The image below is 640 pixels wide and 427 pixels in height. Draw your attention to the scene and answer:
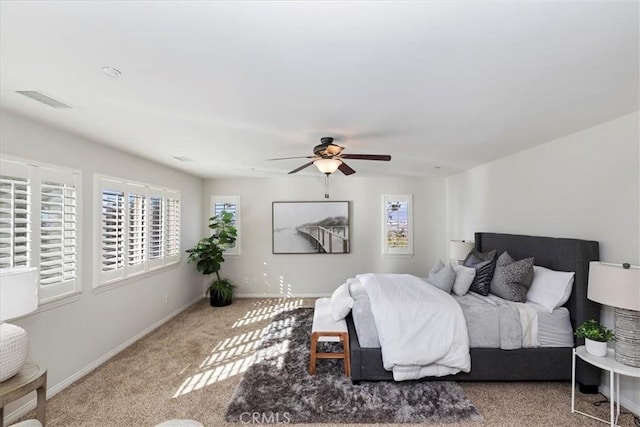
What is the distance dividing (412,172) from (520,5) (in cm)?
439

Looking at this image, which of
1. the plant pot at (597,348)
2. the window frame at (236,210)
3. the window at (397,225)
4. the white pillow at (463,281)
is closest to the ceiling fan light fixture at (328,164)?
the white pillow at (463,281)

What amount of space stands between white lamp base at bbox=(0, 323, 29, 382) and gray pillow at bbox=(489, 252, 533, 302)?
4126 millimetres

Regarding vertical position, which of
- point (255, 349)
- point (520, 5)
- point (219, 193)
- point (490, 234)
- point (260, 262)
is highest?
point (520, 5)

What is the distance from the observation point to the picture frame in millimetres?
6211

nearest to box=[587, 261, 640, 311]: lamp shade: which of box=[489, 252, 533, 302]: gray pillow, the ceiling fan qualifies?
box=[489, 252, 533, 302]: gray pillow

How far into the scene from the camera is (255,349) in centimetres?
373

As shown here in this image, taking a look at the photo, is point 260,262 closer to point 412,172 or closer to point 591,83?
point 412,172

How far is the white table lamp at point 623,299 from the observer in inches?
83.4

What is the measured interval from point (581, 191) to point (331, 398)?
3.18 metres

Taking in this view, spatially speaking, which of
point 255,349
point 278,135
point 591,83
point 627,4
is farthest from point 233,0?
point 255,349

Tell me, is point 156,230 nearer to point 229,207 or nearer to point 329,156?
point 229,207

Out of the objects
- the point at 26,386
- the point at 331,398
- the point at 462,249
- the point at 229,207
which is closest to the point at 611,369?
the point at 331,398

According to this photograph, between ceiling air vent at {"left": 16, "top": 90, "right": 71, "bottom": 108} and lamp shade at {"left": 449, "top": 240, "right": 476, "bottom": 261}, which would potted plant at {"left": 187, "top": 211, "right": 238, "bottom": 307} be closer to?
ceiling air vent at {"left": 16, "top": 90, "right": 71, "bottom": 108}

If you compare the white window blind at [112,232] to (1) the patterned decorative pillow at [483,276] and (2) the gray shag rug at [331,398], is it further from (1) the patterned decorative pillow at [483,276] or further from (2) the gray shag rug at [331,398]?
(1) the patterned decorative pillow at [483,276]
